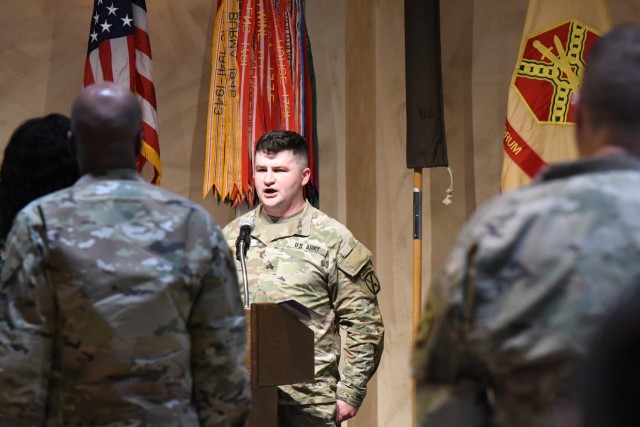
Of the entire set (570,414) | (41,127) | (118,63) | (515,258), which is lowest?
(570,414)

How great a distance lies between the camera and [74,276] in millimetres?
2123

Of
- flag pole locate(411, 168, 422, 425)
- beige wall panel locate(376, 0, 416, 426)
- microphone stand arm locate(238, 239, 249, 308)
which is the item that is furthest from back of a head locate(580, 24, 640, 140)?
beige wall panel locate(376, 0, 416, 426)

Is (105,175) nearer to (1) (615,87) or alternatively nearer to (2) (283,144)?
(1) (615,87)

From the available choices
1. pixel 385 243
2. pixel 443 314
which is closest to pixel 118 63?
pixel 385 243

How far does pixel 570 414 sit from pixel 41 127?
182cm

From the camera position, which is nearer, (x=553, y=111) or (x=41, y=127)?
(x=41, y=127)

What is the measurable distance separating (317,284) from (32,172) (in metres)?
1.51

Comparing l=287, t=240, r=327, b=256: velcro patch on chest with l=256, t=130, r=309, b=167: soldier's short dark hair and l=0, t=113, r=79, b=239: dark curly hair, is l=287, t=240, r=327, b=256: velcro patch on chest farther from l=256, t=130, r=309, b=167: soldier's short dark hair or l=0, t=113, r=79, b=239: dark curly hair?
l=0, t=113, r=79, b=239: dark curly hair

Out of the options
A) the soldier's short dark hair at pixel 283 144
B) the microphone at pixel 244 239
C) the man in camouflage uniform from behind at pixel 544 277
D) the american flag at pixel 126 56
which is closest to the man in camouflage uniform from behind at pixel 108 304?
the man in camouflage uniform from behind at pixel 544 277

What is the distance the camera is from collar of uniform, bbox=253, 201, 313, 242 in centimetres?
397

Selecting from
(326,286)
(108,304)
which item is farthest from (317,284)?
(108,304)

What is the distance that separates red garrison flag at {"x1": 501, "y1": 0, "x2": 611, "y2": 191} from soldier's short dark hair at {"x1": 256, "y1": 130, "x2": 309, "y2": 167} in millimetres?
1078

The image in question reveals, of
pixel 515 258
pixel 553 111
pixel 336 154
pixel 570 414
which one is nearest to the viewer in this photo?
pixel 570 414

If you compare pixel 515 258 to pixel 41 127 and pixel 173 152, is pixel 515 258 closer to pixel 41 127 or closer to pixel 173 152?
pixel 41 127
